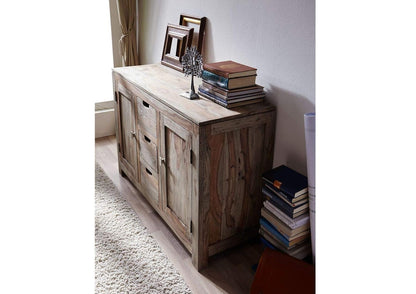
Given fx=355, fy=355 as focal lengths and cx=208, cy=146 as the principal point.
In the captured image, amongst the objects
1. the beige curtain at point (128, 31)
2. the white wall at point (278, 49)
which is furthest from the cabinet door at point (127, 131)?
the beige curtain at point (128, 31)

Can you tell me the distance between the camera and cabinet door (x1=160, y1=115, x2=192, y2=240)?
1.82 metres

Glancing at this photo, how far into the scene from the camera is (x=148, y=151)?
2246mm

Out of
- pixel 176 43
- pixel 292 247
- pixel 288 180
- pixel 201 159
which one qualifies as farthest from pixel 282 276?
pixel 176 43

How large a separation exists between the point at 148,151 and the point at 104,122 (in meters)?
1.44

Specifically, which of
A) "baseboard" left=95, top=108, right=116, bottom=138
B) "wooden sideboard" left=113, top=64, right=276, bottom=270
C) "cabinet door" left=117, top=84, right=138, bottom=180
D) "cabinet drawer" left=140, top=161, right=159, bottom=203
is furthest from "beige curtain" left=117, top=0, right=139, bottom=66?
"cabinet drawer" left=140, top=161, right=159, bottom=203

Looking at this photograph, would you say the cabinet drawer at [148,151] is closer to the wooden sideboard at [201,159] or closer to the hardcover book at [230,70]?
the wooden sideboard at [201,159]

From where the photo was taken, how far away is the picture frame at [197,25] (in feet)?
7.50

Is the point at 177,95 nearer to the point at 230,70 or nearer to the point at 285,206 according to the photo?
the point at 230,70

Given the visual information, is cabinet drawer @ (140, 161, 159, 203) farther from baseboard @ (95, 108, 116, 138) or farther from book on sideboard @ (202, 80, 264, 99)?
baseboard @ (95, 108, 116, 138)

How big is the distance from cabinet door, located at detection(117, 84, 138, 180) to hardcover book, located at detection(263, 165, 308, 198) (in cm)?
104

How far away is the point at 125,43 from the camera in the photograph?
319 cm
